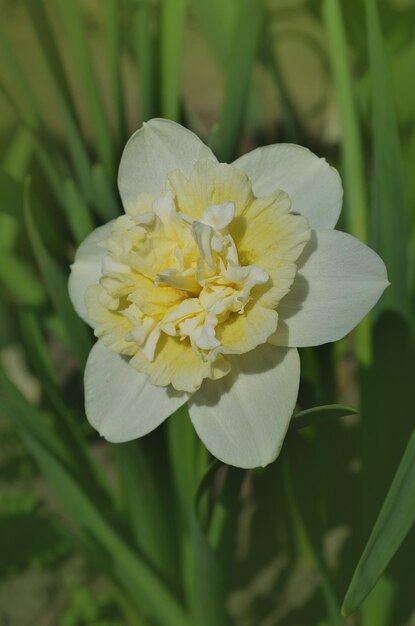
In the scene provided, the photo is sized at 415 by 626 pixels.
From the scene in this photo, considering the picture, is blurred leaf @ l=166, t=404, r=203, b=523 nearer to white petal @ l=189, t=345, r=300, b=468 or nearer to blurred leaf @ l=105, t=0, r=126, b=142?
white petal @ l=189, t=345, r=300, b=468

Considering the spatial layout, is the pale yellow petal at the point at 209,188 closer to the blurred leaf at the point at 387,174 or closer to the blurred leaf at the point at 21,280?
the blurred leaf at the point at 387,174

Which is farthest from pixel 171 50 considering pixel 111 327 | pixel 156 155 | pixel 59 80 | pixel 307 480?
pixel 307 480

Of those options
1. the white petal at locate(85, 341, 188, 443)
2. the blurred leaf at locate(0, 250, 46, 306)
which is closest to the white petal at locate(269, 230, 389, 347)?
the white petal at locate(85, 341, 188, 443)

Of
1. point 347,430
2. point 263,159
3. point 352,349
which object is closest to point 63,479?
point 263,159

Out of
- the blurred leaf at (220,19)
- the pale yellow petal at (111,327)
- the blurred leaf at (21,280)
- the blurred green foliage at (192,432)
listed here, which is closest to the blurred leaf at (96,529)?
the blurred green foliage at (192,432)

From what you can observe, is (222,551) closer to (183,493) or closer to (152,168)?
(183,493)

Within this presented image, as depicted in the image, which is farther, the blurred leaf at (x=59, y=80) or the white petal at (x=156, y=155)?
the blurred leaf at (x=59, y=80)

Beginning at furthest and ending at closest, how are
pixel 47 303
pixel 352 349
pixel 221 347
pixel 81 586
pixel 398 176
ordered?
pixel 352 349, pixel 81 586, pixel 47 303, pixel 398 176, pixel 221 347

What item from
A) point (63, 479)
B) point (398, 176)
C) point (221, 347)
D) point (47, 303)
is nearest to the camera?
point (221, 347)
